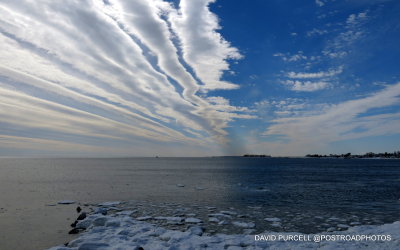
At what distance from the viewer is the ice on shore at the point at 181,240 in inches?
530

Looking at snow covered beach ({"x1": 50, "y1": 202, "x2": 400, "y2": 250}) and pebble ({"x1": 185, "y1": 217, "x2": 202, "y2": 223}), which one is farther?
pebble ({"x1": 185, "y1": 217, "x2": 202, "y2": 223})

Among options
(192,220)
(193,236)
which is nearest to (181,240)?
(193,236)

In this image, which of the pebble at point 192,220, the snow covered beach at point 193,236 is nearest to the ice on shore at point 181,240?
the snow covered beach at point 193,236

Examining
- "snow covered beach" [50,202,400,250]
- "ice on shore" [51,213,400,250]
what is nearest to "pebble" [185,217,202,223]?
"snow covered beach" [50,202,400,250]

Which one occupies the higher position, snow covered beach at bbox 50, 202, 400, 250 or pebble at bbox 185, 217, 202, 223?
snow covered beach at bbox 50, 202, 400, 250

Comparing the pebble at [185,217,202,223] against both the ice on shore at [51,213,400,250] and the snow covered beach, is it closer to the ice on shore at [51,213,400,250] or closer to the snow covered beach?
the snow covered beach

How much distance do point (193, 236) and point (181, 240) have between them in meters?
1.05

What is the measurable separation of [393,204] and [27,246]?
35.8 meters

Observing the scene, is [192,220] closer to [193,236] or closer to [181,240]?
[193,236]

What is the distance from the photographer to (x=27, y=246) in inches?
573

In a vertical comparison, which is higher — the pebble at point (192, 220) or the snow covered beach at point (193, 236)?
the snow covered beach at point (193, 236)

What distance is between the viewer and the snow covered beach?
535 inches

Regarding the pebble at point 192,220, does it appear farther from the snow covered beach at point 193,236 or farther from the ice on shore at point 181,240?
the ice on shore at point 181,240

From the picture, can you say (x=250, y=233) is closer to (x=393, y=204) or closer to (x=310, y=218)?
(x=310, y=218)
